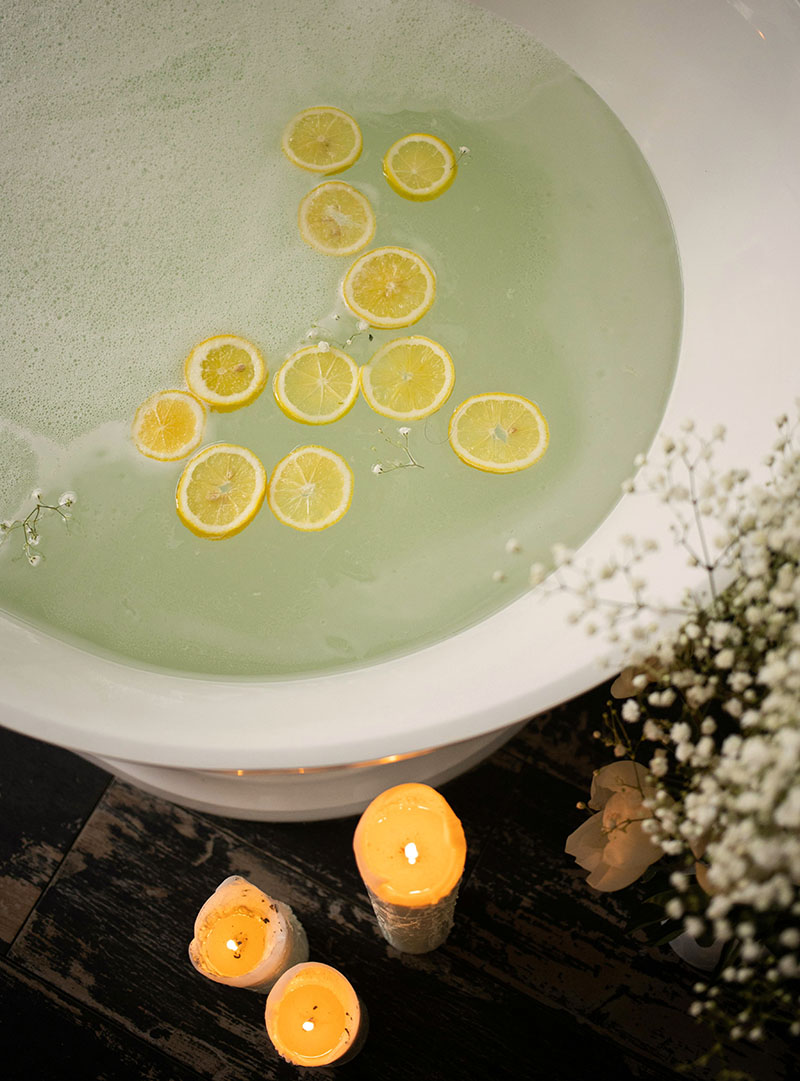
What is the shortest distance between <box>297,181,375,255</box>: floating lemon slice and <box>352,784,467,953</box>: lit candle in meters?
0.86

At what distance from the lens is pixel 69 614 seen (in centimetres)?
114

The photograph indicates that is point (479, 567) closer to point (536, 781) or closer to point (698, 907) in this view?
point (536, 781)

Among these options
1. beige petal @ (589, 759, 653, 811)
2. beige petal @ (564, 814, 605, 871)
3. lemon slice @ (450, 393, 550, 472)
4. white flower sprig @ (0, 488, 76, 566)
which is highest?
lemon slice @ (450, 393, 550, 472)

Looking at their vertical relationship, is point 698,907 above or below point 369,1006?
above

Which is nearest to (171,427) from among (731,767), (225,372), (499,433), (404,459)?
(225,372)

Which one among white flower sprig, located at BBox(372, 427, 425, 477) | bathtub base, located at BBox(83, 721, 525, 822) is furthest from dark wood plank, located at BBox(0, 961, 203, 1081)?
white flower sprig, located at BBox(372, 427, 425, 477)

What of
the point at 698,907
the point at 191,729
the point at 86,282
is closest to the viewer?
the point at 698,907

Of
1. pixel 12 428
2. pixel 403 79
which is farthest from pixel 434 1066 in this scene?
pixel 403 79

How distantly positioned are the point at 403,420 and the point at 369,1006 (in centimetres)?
84

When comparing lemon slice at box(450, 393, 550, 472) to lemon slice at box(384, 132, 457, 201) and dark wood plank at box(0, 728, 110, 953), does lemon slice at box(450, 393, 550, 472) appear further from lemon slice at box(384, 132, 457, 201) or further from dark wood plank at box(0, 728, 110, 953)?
dark wood plank at box(0, 728, 110, 953)

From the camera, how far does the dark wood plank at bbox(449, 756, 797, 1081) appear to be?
1.04 meters

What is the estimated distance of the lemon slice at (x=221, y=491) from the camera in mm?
1141

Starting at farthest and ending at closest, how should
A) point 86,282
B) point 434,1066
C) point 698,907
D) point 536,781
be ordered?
1. point 86,282
2. point 536,781
3. point 434,1066
4. point 698,907

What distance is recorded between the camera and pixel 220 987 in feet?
3.58
